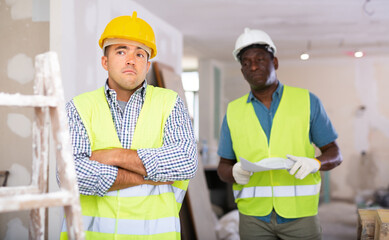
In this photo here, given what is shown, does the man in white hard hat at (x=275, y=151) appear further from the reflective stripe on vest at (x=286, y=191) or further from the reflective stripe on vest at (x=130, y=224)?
the reflective stripe on vest at (x=130, y=224)

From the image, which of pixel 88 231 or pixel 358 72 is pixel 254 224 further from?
pixel 358 72

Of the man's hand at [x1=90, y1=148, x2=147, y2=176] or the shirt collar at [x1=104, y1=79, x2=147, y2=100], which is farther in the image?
the shirt collar at [x1=104, y1=79, x2=147, y2=100]

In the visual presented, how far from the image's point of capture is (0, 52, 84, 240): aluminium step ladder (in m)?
1.06

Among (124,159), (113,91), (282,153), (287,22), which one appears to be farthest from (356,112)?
(124,159)

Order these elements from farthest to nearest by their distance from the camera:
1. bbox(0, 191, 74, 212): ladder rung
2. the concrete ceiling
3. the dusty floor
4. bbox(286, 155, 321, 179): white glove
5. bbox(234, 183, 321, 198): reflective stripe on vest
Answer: the dusty floor, the concrete ceiling, bbox(234, 183, 321, 198): reflective stripe on vest, bbox(286, 155, 321, 179): white glove, bbox(0, 191, 74, 212): ladder rung

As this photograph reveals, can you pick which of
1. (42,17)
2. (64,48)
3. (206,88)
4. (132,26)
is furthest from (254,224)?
(206,88)

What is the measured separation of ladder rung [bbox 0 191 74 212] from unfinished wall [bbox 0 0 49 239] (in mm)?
2068

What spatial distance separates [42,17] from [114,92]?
158 centimetres

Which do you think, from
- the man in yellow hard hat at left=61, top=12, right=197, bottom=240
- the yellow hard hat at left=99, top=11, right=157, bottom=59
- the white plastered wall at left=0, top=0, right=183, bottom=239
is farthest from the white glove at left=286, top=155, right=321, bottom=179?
the white plastered wall at left=0, top=0, right=183, bottom=239

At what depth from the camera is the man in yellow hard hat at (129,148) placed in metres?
1.62

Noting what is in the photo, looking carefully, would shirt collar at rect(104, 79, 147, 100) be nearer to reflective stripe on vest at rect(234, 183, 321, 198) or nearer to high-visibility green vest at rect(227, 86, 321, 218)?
high-visibility green vest at rect(227, 86, 321, 218)

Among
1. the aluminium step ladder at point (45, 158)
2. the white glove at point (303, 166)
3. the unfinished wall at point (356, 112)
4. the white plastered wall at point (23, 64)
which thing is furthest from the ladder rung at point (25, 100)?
the unfinished wall at point (356, 112)

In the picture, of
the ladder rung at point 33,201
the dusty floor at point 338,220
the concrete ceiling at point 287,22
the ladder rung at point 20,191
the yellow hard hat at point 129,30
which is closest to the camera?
the ladder rung at point 33,201

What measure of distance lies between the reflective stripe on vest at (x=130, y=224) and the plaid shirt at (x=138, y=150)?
0.14m
